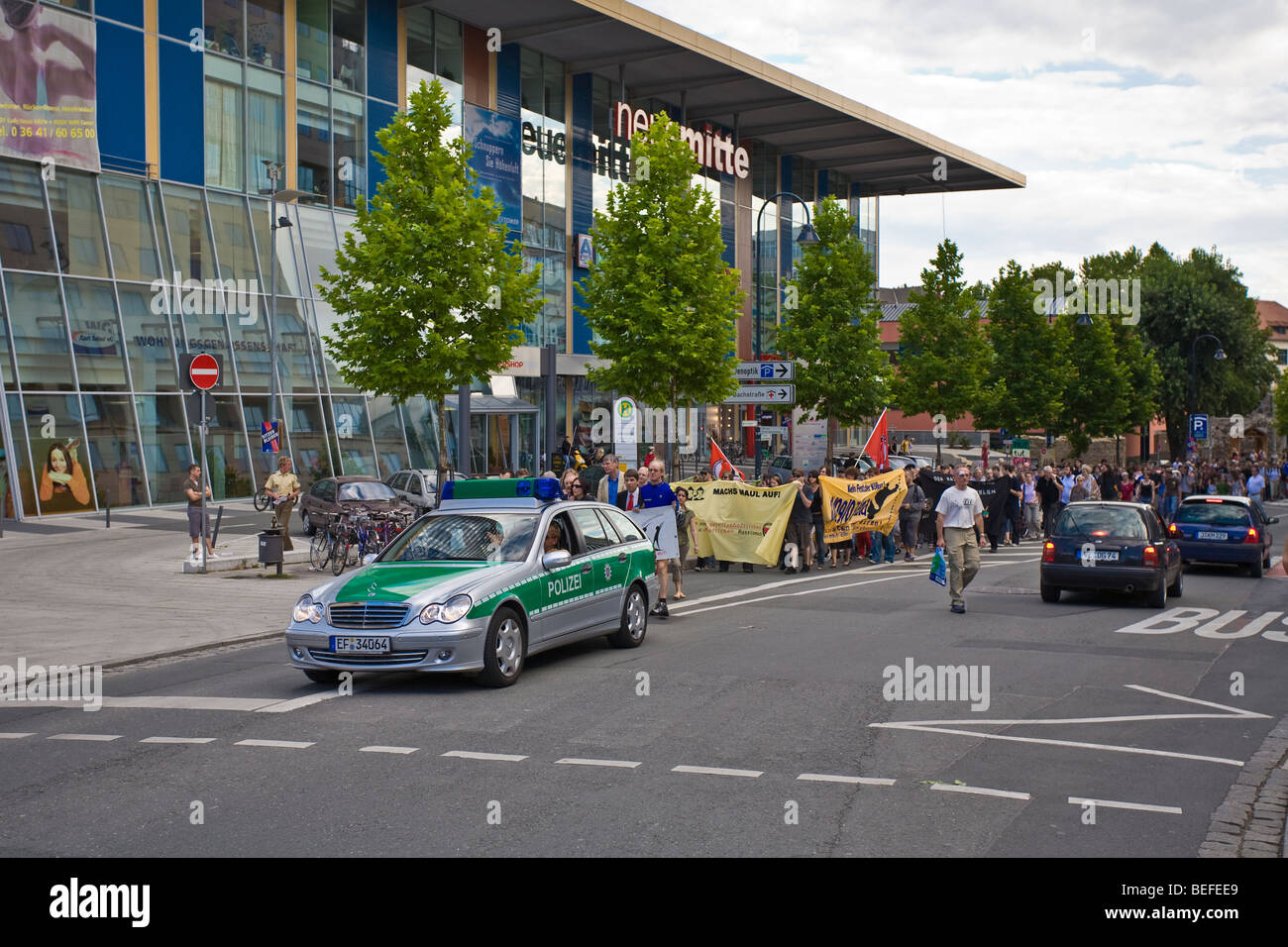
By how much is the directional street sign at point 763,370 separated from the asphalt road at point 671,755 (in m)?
19.2

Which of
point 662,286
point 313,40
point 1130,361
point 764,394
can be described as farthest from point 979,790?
point 1130,361

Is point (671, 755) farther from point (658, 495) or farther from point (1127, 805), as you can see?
point (658, 495)

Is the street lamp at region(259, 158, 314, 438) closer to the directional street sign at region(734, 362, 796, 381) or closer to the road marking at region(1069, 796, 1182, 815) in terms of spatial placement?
the directional street sign at region(734, 362, 796, 381)

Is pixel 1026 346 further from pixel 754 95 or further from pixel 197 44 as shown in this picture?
pixel 197 44

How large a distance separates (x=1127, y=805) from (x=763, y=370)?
2695cm

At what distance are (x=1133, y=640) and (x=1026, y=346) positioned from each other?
158ft

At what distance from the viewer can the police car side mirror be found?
11289 mm

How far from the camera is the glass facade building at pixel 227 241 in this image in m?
32.3

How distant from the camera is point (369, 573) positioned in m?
11.0

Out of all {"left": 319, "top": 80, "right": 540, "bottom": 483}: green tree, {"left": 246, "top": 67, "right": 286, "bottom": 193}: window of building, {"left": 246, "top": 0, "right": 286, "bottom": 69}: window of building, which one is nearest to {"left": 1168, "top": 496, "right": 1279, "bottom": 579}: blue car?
{"left": 319, "top": 80, "right": 540, "bottom": 483}: green tree

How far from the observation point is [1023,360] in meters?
59.5

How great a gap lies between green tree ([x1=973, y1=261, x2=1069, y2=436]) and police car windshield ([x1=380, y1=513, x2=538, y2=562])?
1923 inches

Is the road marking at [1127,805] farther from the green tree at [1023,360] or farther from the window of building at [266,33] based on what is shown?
the green tree at [1023,360]

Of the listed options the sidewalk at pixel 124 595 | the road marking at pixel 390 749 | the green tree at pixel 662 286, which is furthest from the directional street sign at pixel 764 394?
the road marking at pixel 390 749
